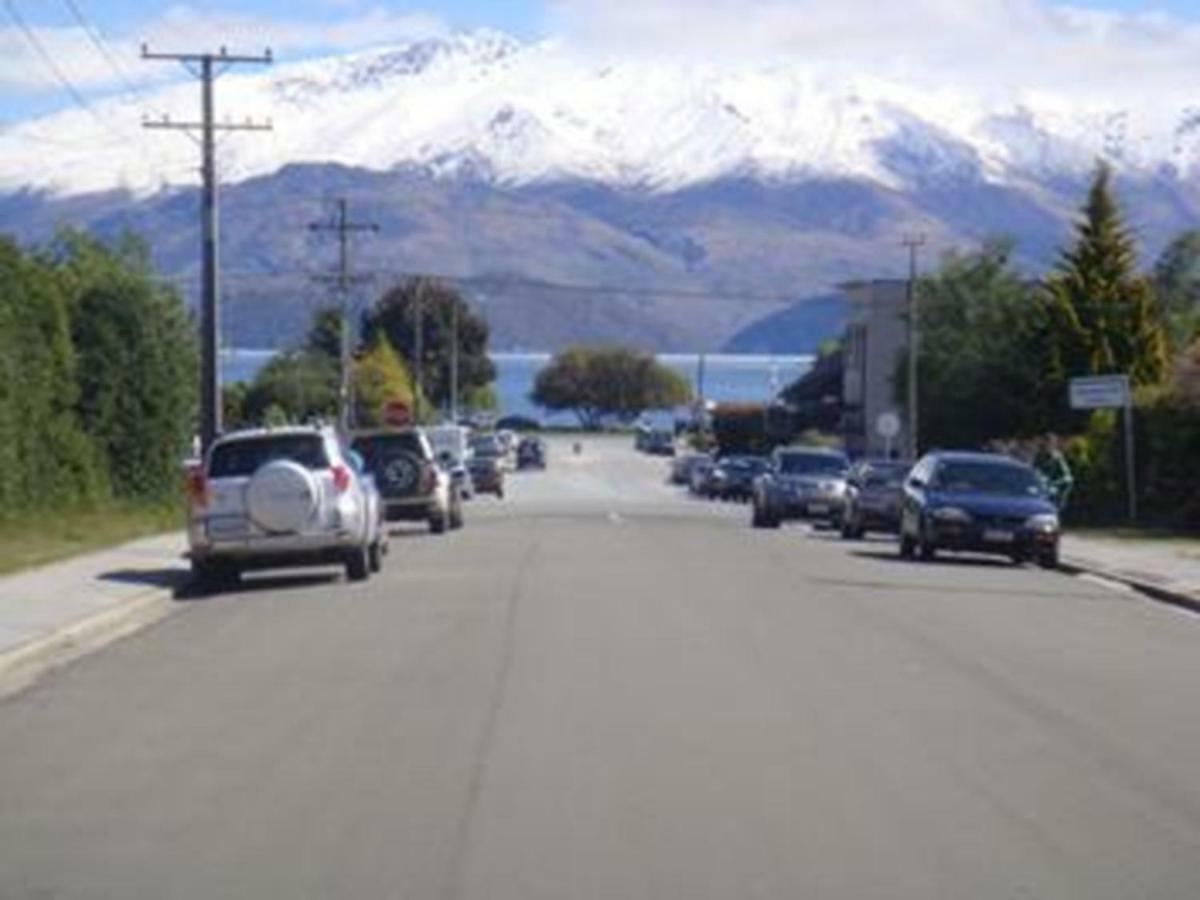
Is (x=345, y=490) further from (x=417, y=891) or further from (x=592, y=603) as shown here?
(x=417, y=891)

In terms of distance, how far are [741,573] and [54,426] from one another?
14.2 metres

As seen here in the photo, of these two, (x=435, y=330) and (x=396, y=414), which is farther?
(x=435, y=330)

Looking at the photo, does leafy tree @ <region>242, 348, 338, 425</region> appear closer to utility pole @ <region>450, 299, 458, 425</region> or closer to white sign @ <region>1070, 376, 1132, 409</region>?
utility pole @ <region>450, 299, 458, 425</region>

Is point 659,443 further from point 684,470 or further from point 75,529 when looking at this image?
point 75,529

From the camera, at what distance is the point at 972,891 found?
34.8 ft

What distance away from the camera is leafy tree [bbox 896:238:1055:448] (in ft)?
247

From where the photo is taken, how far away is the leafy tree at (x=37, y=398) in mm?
37094

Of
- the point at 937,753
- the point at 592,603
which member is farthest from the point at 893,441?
the point at 937,753

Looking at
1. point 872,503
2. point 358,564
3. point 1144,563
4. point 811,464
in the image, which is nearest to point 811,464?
point 811,464

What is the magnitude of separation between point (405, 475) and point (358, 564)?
47.6 ft

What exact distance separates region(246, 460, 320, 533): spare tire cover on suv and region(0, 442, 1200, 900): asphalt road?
227cm

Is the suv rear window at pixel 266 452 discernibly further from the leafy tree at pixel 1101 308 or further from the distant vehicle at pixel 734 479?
the distant vehicle at pixel 734 479

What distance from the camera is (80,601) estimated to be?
25.9m

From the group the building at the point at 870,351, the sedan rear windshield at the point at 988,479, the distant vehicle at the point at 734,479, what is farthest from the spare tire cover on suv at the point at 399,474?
the building at the point at 870,351
